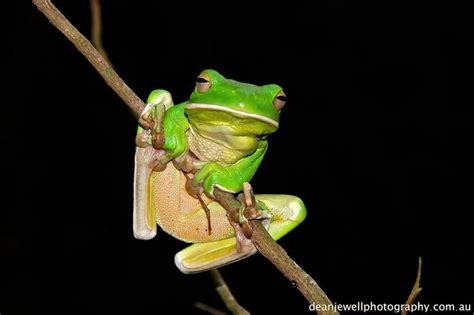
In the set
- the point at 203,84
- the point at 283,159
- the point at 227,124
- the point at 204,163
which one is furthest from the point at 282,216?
the point at 283,159

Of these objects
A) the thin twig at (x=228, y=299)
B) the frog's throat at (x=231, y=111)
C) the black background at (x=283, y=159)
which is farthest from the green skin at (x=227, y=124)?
the black background at (x=283, y=159)

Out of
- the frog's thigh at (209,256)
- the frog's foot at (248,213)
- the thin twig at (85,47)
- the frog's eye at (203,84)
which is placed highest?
the thin twig at (85,47)

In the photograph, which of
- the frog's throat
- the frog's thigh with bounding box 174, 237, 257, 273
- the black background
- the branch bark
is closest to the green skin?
the frog's throat

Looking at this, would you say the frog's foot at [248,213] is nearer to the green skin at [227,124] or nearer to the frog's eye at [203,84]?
the green skin at [227,124]

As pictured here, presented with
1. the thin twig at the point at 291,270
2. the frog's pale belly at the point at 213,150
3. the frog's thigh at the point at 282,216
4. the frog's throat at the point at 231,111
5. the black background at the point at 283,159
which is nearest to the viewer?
the thin twig at the point at 291,270

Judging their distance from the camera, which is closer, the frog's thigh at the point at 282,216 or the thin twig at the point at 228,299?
the frog's thigh at the point at 282,216

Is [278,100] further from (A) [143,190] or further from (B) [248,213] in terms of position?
(A) [143,190]
